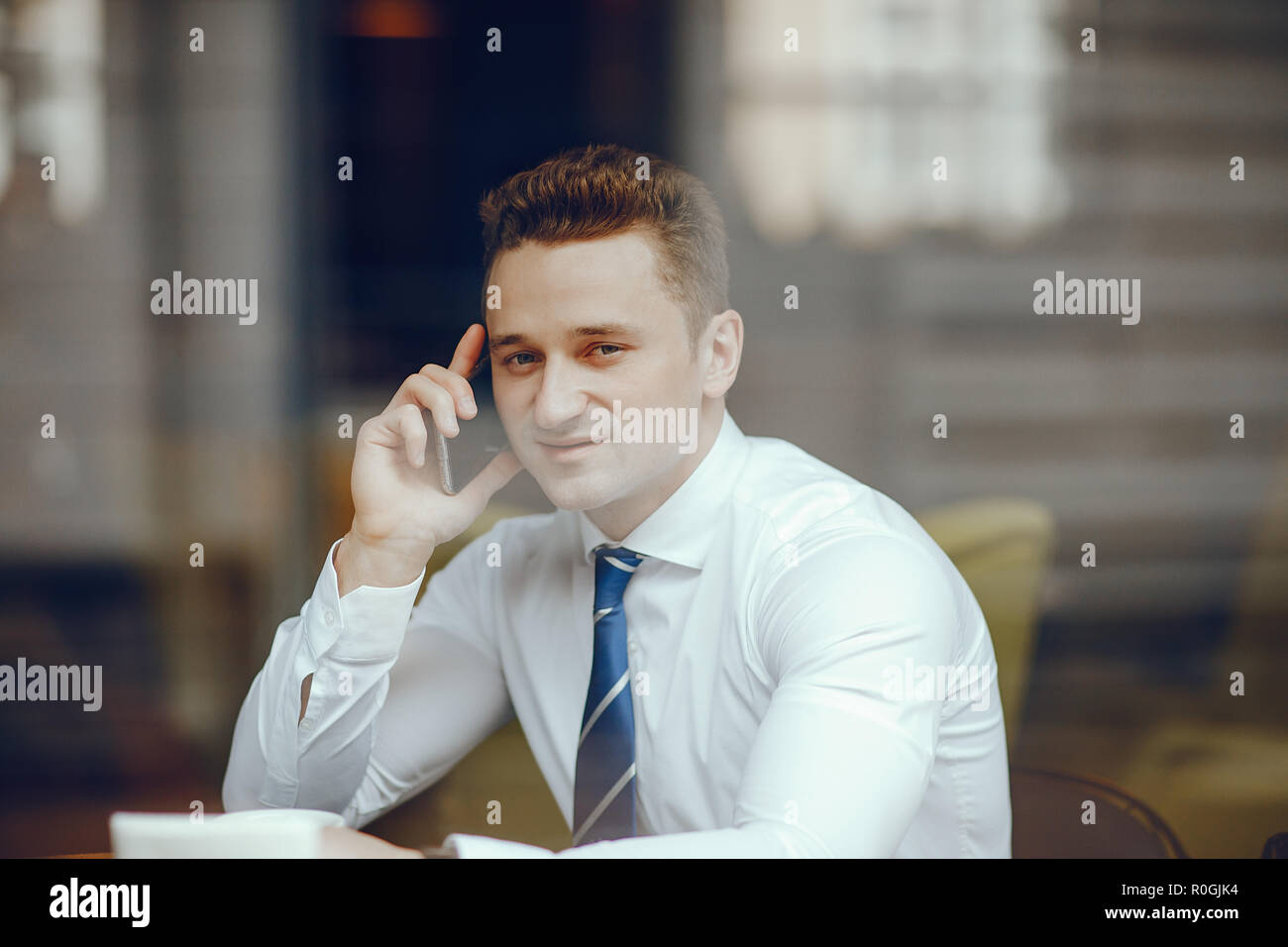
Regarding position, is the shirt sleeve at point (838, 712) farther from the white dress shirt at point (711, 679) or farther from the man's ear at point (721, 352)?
the man's ear at point (721, 352)

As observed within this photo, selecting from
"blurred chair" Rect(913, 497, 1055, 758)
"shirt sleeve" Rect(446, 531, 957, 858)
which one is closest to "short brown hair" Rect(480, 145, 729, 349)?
"shirt sleeve" Rect(446, 531, 957, 858)

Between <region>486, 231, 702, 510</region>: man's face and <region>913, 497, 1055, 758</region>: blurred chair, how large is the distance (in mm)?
562

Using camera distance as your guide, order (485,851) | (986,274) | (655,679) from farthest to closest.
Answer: (986,274)
(655,679)
(485,851)

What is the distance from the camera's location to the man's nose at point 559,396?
1.07 metres

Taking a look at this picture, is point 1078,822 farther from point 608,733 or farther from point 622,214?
point 622,214

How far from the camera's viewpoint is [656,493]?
1.17 meters

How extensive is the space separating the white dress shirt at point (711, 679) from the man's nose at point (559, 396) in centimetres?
17

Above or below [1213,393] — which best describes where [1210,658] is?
below

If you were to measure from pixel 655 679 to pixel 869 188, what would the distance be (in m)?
0.77

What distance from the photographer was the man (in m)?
1.06

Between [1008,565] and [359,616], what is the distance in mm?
943
